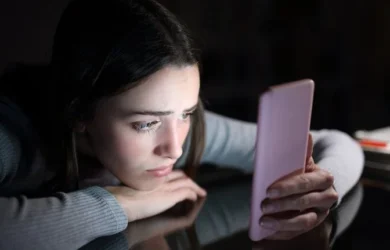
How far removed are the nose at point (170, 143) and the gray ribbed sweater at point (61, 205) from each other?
86mm

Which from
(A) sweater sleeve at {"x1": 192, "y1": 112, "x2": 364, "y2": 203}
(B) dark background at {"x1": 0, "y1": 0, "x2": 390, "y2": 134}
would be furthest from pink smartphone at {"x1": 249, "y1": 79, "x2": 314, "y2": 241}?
(B) dark background at {"x1": 0, "y1": 0, "x2": 390, "y2": 134}

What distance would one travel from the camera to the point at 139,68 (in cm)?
55

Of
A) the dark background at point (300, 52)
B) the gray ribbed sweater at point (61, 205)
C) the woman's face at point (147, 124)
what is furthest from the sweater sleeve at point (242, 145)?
the woman's face at point (147, 124)

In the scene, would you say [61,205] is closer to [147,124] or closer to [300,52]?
[147,124]

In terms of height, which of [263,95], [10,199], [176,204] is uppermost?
[263,95]

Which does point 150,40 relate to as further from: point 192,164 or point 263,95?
point 192,164

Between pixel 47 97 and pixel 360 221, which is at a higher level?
pixel 47 97

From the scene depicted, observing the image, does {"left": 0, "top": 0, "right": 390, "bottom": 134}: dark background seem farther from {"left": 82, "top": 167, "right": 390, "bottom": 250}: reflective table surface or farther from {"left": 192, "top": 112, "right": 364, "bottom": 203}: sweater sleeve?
{"left": 82, "top": 167, "right": 390, "bottom": 250}: reflective table surface

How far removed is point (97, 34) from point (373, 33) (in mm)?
892

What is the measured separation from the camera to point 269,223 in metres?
0.56

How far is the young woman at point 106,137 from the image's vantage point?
0.55 metres

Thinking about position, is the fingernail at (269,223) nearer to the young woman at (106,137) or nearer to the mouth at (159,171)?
the young woman at (106,137)

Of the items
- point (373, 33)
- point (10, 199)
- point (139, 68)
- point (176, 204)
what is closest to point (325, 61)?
point (373, 33)

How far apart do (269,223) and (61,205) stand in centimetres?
24
